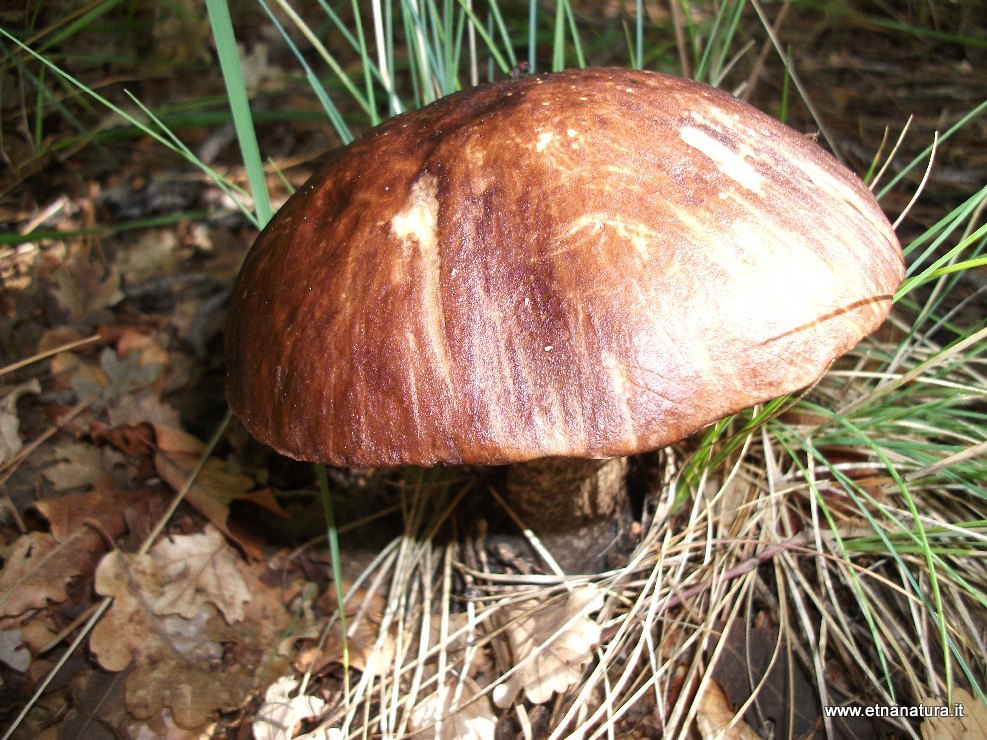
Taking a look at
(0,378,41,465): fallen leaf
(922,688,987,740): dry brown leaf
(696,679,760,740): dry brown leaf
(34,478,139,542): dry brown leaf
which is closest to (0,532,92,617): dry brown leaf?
(34,478,139,542): dry brown leaf

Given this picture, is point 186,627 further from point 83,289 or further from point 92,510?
point 83,289

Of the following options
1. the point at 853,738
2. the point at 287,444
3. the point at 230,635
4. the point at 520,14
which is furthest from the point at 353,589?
the point at 520,14

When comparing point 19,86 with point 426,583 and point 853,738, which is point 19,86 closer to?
point 426,583

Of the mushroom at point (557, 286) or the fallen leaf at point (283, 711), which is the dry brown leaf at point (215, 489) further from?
the mushroom at point (557, 286)

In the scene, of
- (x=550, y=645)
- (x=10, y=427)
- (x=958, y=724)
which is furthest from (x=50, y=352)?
(x=958, y=724)

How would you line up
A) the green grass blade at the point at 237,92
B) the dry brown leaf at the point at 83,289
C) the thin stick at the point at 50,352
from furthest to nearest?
the dry brown leaf at the point at 83,289 < the thin stick at the point at 50,352 < the green grass blade at the point at 237,92

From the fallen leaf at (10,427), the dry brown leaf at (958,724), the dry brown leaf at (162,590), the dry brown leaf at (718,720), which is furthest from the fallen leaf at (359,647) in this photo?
the dry brown leaf at (958,724)

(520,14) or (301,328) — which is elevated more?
(520,14)
